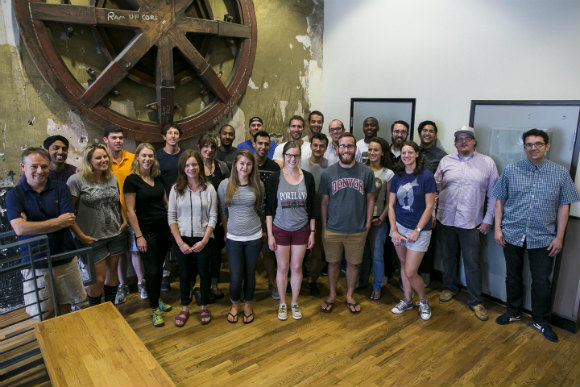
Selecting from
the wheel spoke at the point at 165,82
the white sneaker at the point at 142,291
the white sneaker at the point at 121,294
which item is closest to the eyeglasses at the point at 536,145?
the wheel spoke at the point at 165,82

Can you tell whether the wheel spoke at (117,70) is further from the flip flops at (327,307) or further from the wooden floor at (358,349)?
the flip flops at (327,307)

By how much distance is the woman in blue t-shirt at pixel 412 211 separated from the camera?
9.94ft

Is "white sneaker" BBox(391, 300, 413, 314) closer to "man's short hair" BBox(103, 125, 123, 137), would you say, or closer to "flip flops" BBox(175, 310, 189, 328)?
"flip flops" BBox(175, 310, 189, 328)

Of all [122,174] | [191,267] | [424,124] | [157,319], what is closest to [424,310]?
[424,124]

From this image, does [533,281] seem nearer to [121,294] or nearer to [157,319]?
[157,319]

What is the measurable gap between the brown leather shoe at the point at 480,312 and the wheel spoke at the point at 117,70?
144 inches

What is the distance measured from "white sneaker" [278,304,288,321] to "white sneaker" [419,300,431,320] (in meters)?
1.14

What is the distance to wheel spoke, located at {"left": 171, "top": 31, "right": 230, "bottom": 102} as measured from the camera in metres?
3.67

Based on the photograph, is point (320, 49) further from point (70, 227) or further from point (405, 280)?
point (70, 227)

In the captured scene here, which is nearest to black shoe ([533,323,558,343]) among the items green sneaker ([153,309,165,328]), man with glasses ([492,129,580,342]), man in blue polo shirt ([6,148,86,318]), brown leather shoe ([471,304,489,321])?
man with glasses ([492,129,580,342])

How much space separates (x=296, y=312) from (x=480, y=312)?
1551 millimetres

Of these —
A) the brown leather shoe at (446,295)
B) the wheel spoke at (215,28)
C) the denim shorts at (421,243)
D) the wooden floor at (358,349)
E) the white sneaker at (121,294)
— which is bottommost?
the wooden floor at (358,349)

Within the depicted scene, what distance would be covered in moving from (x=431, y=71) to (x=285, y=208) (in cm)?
213

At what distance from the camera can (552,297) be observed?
10.4ft
